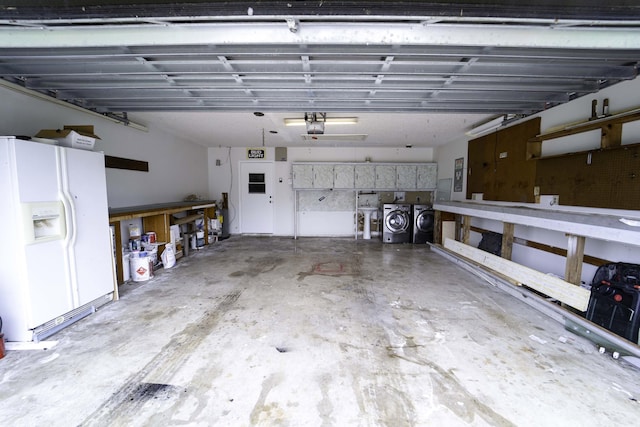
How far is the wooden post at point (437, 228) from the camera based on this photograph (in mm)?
5668

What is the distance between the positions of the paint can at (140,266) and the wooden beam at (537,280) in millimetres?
4895

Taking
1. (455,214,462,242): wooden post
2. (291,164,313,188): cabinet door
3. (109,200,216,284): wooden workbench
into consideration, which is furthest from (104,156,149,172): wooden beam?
(455,214,462,242): wooden post

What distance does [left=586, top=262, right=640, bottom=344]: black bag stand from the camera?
6.51ft

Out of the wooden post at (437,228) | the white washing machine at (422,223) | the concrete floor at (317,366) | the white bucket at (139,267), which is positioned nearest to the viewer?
the concrete floor at (317,366)

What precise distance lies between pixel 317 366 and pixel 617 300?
8.12ft

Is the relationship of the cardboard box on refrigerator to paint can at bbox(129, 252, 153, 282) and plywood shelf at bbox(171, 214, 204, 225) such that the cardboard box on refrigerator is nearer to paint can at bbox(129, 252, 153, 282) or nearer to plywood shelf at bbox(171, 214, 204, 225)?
paint can at bbox(129, 252, 153, 282)

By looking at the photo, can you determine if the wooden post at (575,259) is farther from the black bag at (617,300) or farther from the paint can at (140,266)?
the paint can at (140,266)

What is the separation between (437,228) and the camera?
5801 mm

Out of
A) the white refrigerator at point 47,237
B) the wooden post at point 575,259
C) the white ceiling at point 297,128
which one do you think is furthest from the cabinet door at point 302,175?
the wooden post at point 575,259

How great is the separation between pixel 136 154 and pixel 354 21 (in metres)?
4.30

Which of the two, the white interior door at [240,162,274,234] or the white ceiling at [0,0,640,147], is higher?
the white ceiling at [0,0,640,147]

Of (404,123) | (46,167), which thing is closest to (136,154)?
(46,167)

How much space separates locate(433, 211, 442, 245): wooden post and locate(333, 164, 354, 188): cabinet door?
2161mm

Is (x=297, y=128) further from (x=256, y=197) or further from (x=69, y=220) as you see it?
(x=69, y=220)
